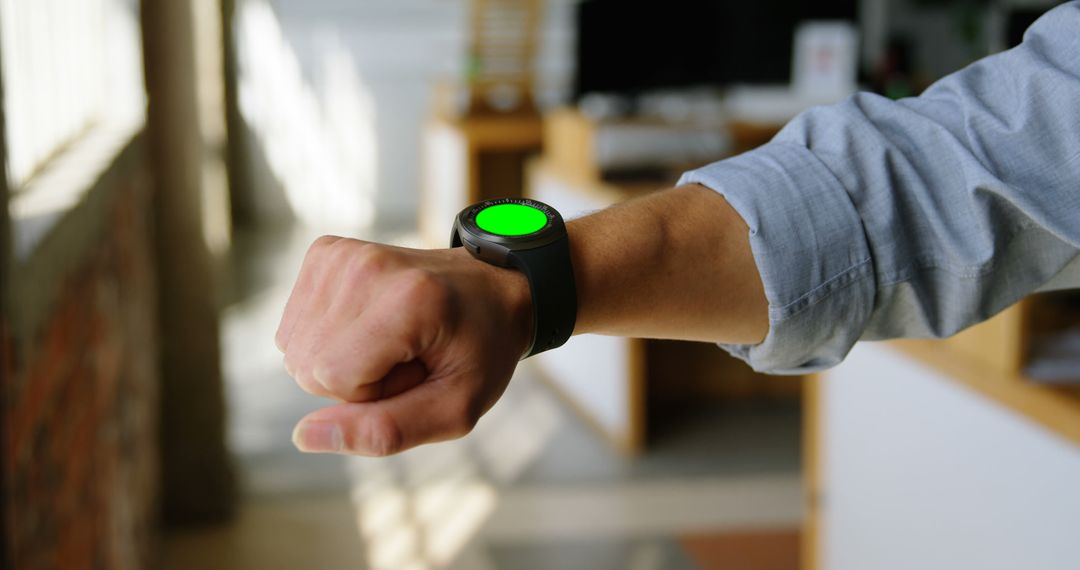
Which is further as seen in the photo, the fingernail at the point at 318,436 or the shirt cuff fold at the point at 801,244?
the shirt cuff fold at the point at 801,244

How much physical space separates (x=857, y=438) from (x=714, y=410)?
199cm

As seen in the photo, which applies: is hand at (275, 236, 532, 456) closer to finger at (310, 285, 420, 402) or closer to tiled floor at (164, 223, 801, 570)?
finger at (310, 285, 420, 402)

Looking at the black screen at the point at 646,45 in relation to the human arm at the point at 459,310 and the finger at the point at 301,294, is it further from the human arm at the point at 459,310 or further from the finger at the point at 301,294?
the finger at the point at 301,294

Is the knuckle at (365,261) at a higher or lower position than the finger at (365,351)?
higher

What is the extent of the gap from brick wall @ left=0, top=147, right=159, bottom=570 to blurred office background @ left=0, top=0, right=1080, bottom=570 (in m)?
0.01

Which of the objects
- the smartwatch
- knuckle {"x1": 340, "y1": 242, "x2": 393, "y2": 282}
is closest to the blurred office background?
the smartwatch

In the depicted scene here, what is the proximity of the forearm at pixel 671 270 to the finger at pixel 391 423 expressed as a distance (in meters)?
0.14

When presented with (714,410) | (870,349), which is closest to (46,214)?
(870,349)

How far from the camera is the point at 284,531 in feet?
10.7

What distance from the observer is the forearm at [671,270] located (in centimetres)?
78

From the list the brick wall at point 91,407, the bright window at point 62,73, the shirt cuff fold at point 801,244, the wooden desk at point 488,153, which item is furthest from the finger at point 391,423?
the wooden desk at point 488,153

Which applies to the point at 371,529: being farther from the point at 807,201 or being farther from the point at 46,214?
the point at 807,201

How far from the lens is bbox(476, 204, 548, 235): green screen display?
75 centimetres

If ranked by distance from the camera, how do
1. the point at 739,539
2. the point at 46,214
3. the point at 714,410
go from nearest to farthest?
the point at 46,214 < the point at 739,539 < the point at 714,410
